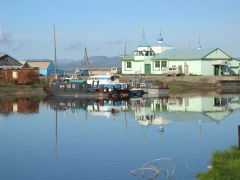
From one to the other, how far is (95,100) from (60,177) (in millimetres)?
34606

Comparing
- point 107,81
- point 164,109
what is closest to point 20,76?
point 107,81

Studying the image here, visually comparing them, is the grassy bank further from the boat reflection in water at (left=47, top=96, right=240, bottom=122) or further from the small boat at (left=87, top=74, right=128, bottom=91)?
the boat reflection in water at (left=47, top=96, right=240, bottom=122)

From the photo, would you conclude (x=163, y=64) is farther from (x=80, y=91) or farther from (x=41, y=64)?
(x=41, y=64)

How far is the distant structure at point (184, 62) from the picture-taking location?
64438mm

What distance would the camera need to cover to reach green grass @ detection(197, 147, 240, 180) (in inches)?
490

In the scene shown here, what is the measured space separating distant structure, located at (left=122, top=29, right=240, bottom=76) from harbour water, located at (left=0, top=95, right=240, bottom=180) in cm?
1954

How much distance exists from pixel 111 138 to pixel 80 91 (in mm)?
28633

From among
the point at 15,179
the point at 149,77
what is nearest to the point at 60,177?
the point at 15,179

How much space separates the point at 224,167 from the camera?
13.0m

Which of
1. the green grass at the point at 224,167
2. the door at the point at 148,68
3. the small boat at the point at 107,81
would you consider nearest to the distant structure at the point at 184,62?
the door at the point at 148,68

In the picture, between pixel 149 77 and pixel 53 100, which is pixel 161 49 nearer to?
pixel 149 77

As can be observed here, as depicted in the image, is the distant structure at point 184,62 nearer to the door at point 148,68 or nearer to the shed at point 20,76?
the door at point 148,68

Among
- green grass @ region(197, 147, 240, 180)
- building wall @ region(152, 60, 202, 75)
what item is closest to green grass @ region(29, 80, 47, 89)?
building wall @ region(152, 60, 202, 75)

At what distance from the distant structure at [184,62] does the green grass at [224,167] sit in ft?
163
